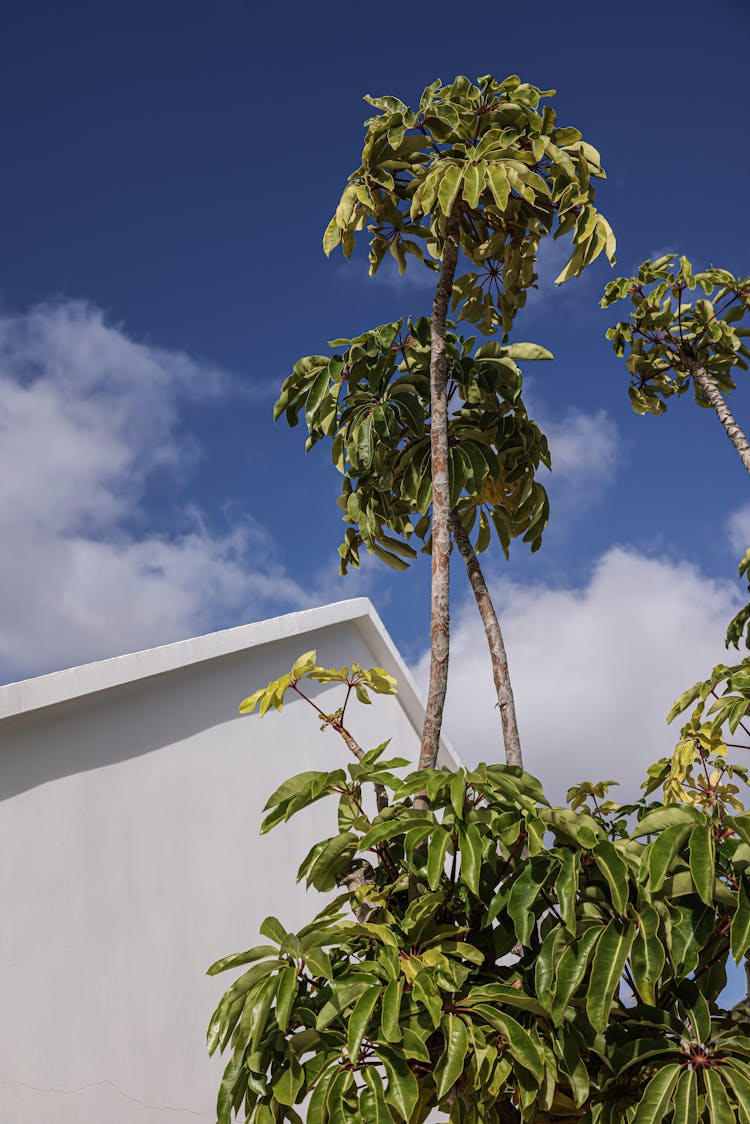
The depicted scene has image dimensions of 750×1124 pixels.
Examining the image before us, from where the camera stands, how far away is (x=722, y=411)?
5.72 meters

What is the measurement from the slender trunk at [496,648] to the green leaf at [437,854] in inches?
39.1

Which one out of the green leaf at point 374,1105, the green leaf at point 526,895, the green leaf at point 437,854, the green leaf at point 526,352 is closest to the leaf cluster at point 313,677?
the green leaf at point 437,854

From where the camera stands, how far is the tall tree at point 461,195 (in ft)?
10.4

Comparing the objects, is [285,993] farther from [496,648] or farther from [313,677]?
[496,648]

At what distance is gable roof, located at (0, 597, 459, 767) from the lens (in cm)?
402

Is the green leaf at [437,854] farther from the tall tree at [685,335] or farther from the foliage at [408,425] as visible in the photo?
the tall tree at [685,335]

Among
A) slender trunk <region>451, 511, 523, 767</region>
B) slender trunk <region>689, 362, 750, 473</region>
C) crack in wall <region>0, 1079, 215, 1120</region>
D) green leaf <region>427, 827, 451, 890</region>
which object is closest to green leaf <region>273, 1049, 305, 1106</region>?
green leaf <region>427, 827, 451, 890</region>

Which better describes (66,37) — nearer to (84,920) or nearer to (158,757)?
(158,757)

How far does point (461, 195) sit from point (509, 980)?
2625 millimetres

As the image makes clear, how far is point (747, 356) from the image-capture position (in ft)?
19.6

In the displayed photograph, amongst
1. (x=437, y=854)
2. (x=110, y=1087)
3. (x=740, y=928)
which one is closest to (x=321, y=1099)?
(x=437, y=854)

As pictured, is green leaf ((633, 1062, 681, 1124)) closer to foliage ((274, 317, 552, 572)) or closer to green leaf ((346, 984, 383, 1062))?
green leaf ((346, 984, 383, 1062))

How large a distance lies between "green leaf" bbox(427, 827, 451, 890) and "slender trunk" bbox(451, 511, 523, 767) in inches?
39.1

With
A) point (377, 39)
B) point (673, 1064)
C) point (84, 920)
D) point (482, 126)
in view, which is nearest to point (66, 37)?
point (377, 39)
